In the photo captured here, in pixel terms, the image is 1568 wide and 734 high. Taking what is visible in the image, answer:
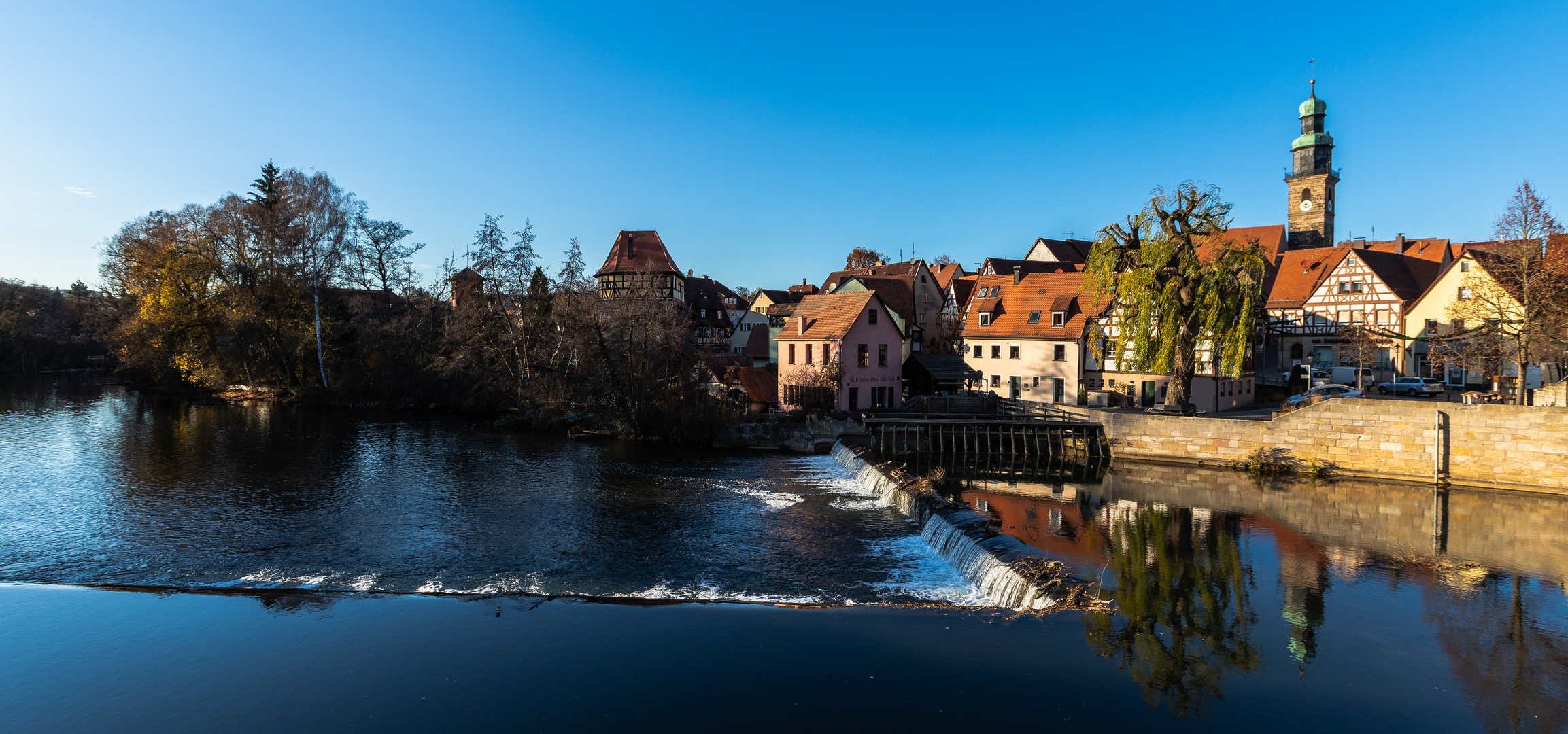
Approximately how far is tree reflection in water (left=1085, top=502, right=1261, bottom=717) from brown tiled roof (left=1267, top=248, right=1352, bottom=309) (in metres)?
31.0

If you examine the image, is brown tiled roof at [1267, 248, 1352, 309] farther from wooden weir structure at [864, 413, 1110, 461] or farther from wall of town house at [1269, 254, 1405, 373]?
wooden weir structure at [864, 413, 1110, 461]

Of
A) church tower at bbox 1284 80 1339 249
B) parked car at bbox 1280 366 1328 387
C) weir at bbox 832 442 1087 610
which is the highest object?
church tower at bbox 1284 80 1339 249

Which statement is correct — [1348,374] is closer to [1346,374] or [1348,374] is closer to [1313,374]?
[1346,374]

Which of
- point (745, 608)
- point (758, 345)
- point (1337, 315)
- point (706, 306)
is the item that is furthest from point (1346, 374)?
point (706, 306)

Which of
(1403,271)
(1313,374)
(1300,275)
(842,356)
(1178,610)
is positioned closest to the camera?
(1178,610)

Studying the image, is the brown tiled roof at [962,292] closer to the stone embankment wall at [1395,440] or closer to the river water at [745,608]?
the stone embankment wall at [1395,440]

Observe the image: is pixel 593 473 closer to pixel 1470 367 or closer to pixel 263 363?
pixel 1470 367

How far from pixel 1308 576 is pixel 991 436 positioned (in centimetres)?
1732

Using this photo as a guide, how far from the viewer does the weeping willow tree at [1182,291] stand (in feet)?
94.7

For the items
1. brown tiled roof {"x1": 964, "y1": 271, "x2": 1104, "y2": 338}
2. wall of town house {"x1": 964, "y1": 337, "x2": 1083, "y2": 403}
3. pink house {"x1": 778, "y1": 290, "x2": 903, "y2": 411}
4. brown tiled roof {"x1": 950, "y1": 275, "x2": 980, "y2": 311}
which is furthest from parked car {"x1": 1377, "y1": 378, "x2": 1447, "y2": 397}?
brown tiled roof {"x1": 950, "y1": 275, "x2": 980, "y2": 311}

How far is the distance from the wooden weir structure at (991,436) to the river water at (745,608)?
18.1ft

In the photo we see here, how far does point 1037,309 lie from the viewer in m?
41.3

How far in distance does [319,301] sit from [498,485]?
35050 mm

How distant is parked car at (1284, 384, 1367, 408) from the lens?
31312 millimetres
